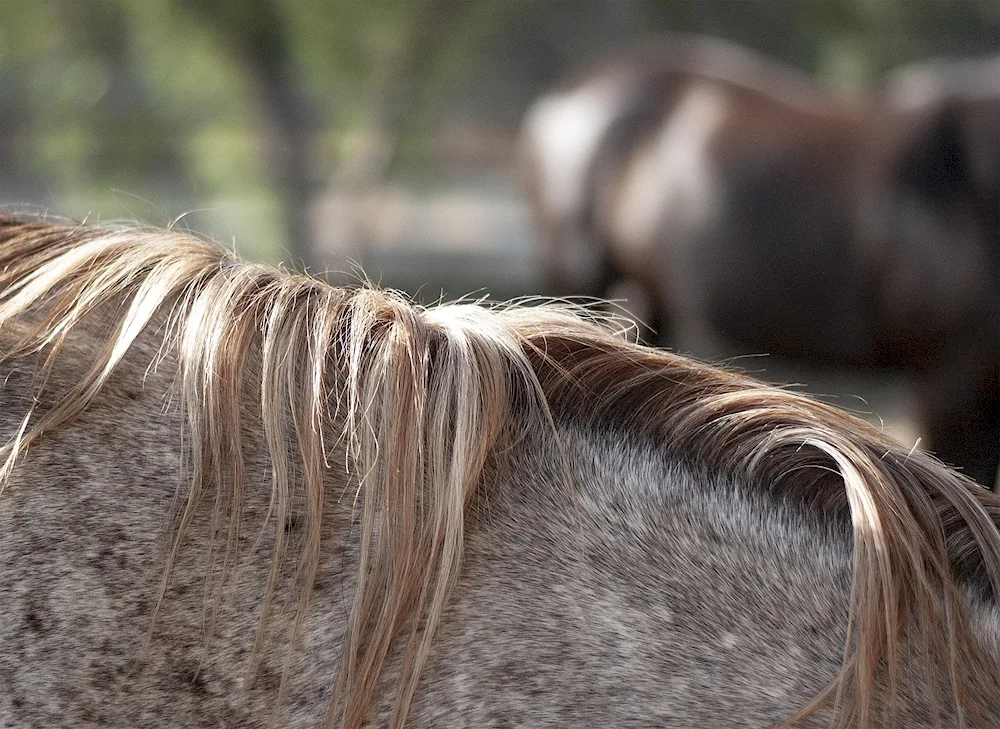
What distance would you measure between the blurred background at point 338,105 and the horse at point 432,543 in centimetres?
510

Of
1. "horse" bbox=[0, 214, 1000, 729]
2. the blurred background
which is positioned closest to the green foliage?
the blurred background

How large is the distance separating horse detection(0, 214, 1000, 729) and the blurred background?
5.10 meters

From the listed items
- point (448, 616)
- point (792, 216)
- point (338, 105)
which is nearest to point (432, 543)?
point (448, 616)

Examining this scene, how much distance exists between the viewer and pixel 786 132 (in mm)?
3365

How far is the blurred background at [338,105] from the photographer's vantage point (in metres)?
5.86

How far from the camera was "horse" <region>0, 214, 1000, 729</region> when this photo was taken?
0.64m

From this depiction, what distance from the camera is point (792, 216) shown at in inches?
127

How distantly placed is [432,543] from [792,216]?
2772mm

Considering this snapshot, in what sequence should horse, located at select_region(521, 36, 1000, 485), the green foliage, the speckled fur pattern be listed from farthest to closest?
1. the green foliage
2. horse, located at select_region(521, 36, 1000, 485)
3. the speckled fur pattern

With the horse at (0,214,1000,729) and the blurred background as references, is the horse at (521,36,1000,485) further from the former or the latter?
the blurred background

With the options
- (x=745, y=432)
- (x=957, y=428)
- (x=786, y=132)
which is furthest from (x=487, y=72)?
(x=745, y=432)

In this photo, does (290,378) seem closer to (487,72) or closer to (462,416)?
(462,416)

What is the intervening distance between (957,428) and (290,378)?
2215 mm

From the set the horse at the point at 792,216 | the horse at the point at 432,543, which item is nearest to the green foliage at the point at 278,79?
the horse at the point at 792,216
